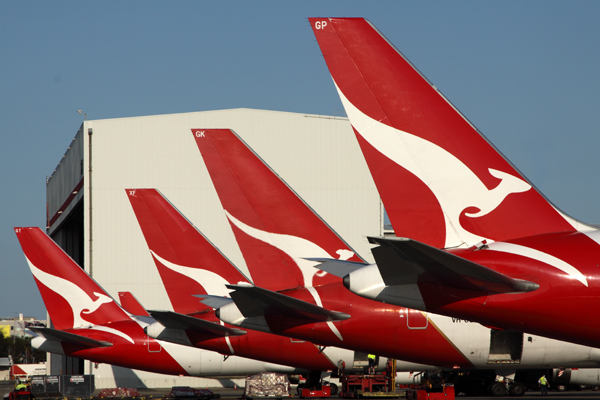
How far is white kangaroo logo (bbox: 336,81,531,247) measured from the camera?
9562mm

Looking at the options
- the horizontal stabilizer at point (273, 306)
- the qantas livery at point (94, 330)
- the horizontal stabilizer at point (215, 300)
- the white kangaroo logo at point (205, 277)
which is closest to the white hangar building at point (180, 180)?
the qantas livery at point (94, 330)

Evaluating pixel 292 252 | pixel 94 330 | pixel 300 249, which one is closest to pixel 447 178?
pixel 300 249

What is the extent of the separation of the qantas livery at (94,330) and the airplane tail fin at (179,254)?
158 inches

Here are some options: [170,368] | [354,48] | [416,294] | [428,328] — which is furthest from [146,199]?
[416,294]

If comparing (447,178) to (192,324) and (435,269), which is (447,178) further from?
(192,324)

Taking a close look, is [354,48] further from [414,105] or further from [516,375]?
[516,375]

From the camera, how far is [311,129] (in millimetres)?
45219

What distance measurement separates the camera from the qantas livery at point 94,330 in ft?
84.9

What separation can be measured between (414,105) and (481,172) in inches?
54.6

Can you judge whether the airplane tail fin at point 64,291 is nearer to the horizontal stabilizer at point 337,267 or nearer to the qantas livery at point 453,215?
the horizontal stabilizer at point 337,267

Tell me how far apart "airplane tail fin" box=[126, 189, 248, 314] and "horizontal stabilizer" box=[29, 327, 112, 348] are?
480 cm

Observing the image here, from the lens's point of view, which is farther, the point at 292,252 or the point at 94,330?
the point at 94,330

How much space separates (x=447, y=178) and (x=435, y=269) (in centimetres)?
205

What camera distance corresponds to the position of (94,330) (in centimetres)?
2686
